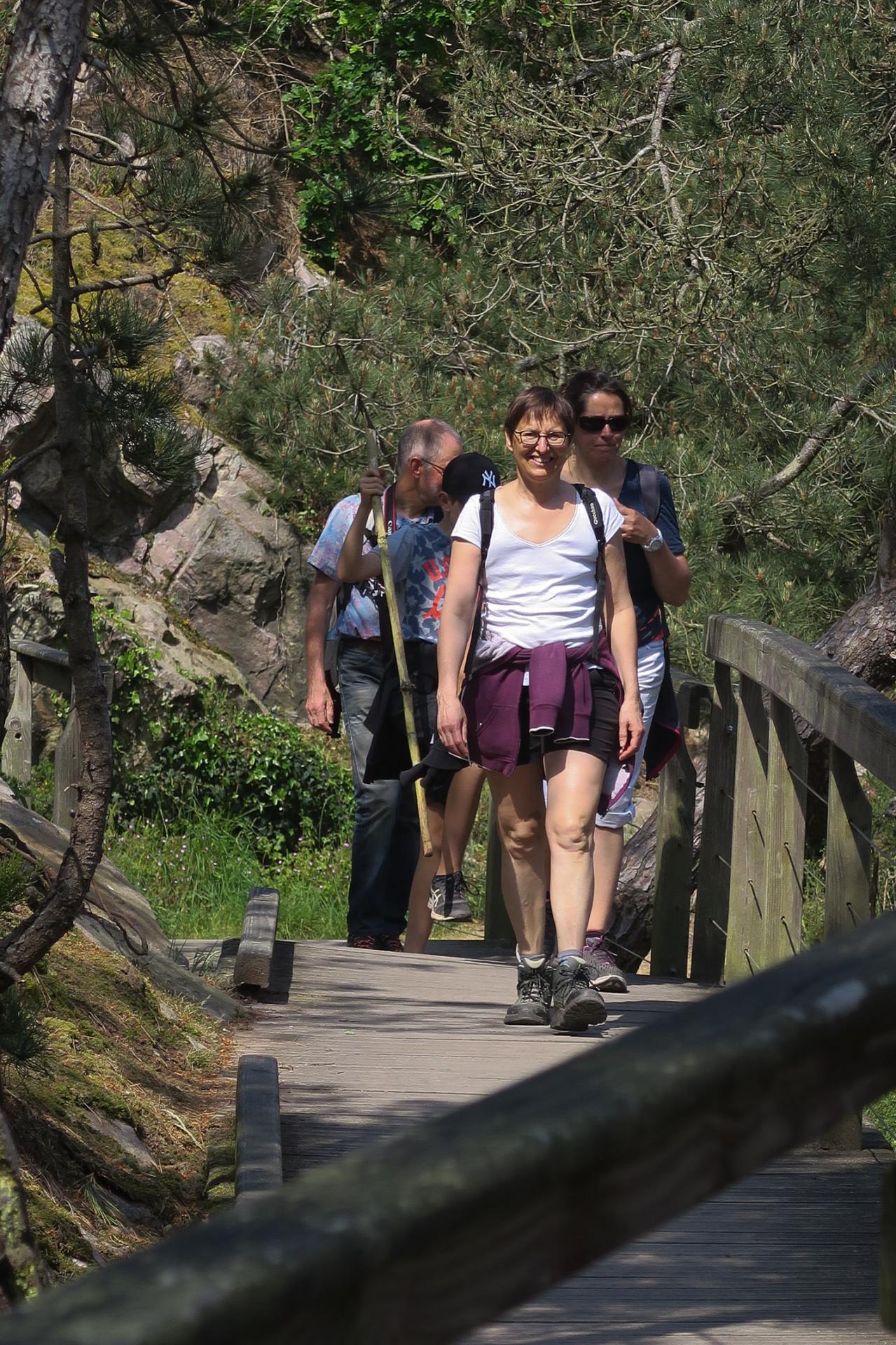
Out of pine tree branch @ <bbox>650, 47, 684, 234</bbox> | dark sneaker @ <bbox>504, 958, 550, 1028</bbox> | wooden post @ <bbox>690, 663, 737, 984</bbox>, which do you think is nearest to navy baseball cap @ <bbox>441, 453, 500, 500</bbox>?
wooden post @ <bbox>690, 663, 737, 984</bbox>

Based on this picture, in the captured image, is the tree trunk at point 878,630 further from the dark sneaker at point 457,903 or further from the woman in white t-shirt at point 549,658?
the woman in white t-shirt at point 549,658

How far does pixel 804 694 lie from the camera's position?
386cm

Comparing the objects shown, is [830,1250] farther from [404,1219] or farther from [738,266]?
[738,266]

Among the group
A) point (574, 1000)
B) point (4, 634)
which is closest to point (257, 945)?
point (574, 1000)

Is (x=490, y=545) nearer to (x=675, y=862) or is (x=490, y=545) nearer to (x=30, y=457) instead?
(x=30, y=457)

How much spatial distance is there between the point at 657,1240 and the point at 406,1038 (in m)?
1.42

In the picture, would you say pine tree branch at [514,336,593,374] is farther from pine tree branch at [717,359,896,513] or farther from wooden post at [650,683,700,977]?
wooden post at [650,683,700,977]

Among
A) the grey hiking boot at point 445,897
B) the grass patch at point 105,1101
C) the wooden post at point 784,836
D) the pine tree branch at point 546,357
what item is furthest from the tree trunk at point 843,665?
the pine tree branch at point 546,357

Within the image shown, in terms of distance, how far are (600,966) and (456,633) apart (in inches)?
46.0

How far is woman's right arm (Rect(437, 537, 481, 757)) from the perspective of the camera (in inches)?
178

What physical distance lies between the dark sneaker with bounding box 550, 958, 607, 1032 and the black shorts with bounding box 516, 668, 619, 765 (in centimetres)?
57

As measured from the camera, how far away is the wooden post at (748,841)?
4801 millimetres

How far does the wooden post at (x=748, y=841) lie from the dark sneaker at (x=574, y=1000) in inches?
22.5

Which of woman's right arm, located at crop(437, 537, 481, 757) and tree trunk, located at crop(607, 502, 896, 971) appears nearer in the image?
woman's right arm, located at crop(437, 537, 481, 757)
